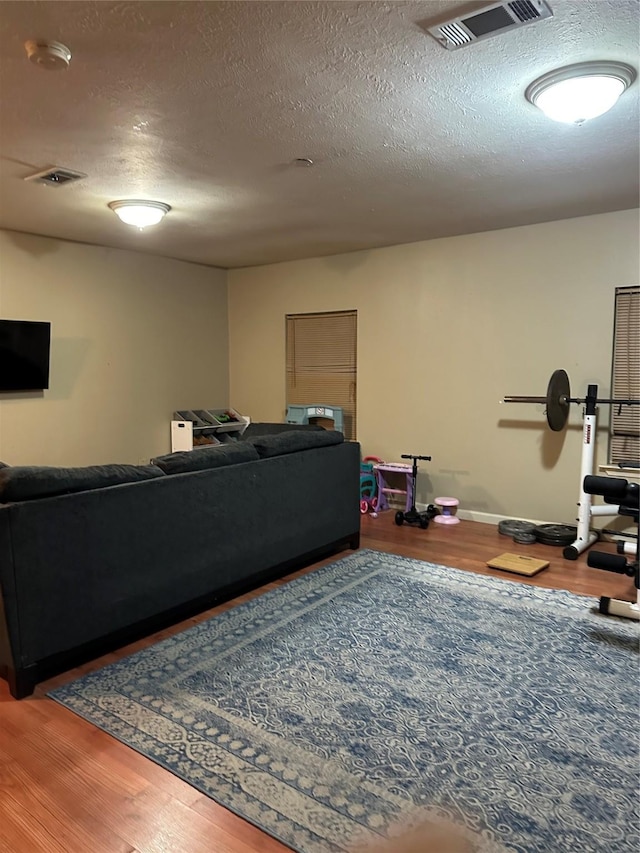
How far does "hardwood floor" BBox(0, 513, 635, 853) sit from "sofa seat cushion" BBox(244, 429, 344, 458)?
1592mm

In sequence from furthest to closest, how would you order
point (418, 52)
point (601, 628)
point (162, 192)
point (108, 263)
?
point (108, 263)
point (162, 192)
point (601, 628)
point (418, 52)

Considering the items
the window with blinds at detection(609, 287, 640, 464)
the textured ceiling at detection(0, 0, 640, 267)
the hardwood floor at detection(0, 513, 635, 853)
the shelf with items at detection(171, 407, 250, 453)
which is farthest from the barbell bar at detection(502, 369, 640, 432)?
the hardwood floor at detection(0, 513, 635, 853)

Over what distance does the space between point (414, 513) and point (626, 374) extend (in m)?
2.02

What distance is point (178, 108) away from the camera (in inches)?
101

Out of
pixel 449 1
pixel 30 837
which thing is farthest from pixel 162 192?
pixel 30 837

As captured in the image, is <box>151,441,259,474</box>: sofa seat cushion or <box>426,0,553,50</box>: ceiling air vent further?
<box>151,441,259,474</box>: sofa seat cushion

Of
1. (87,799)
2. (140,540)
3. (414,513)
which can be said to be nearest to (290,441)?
(140,540)

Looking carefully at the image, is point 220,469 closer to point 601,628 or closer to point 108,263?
point 601,628

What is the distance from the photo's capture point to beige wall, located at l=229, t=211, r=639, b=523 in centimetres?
454

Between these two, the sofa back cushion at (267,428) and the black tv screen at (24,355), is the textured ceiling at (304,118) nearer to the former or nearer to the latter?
the black tv screen at (24,355)

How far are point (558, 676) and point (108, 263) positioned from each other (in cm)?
517

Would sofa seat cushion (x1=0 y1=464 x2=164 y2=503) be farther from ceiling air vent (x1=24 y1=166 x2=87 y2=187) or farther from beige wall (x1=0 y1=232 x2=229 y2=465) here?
beige wall (x1=0 y1=232 x2=229 y2=465)

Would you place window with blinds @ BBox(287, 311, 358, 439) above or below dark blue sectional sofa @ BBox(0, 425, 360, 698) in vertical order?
above

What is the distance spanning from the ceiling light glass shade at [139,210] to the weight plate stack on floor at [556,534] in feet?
12.4
